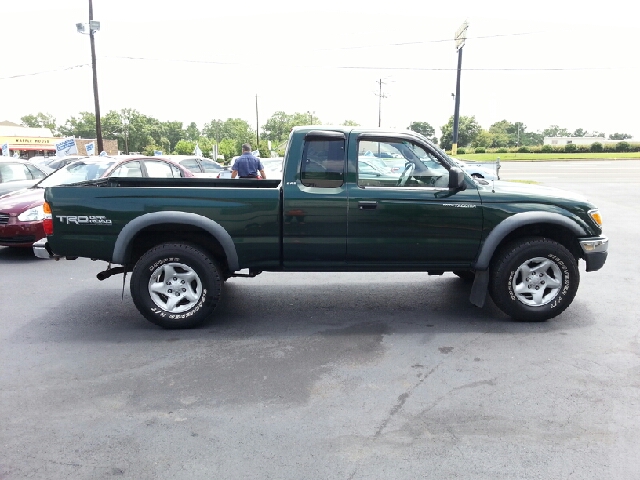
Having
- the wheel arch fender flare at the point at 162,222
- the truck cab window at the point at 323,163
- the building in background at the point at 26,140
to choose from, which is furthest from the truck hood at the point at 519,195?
the building in background at the point at 26,140

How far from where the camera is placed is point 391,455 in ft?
9.99

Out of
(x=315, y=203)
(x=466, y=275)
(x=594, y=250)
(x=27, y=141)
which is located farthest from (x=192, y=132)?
(x=594, y=250)

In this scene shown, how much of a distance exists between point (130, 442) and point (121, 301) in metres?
3.31

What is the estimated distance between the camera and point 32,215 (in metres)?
8.38

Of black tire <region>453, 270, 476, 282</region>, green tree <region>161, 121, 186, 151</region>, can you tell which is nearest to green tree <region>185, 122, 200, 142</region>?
green tree <region>161, 121, 186, 151</region>

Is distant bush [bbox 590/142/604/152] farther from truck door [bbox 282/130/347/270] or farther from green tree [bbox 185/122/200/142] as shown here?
green tree [bbox 185/122/200/142]

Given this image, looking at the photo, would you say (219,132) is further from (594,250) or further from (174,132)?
(594,250)

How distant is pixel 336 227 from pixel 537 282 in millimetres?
2152

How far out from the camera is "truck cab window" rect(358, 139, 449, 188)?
17.3 feet

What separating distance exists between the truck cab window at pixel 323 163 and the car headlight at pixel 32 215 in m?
5.39

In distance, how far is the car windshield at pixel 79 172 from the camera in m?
9.68

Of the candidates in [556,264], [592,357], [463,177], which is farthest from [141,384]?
[556,264]

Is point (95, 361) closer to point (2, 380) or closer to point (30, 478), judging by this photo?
point (2, 380)

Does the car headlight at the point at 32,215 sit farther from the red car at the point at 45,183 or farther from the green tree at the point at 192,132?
the green tree at the point at 192,132
